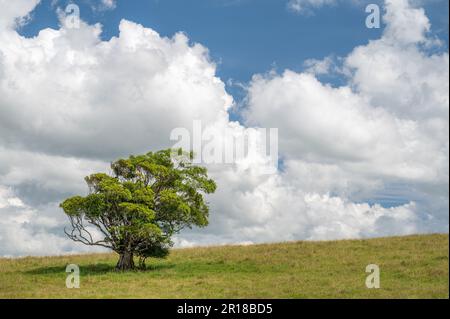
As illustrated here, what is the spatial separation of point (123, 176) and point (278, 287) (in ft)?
61.3

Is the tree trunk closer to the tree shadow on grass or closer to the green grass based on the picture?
the tree shadow on grass

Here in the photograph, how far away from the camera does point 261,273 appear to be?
36.8 metres

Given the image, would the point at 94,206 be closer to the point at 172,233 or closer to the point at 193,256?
the point at 172,233

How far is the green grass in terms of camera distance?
28797 millimetres

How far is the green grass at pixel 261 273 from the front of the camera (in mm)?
28797

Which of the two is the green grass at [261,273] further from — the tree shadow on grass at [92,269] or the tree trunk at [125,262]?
the tree trunk at [125,262]

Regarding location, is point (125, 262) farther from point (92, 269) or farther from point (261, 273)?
point (261, 273)

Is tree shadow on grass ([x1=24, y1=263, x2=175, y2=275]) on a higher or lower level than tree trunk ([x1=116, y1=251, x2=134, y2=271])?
lower

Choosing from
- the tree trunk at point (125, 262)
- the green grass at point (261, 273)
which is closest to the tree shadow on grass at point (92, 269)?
the green grass at point (261, 273)

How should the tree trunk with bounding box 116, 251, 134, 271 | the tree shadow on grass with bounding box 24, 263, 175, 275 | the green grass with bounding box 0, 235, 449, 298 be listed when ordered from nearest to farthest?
the green grass with bounding box 0, 235, 449, 298 → the tree shadow on grass with bounding box 24, 263, 175, 275 → the tree trunk with bounding box 116, 251, 134, 271

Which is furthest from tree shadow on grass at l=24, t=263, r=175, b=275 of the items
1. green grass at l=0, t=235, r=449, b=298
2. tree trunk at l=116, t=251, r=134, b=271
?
tree trunk at l=116, t=251, r=134, b=271

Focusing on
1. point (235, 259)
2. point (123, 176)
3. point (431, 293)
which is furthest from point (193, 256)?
point (431, 293)

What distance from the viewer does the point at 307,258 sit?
1652 inches

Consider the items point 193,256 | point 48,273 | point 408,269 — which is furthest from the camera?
point 193,256
